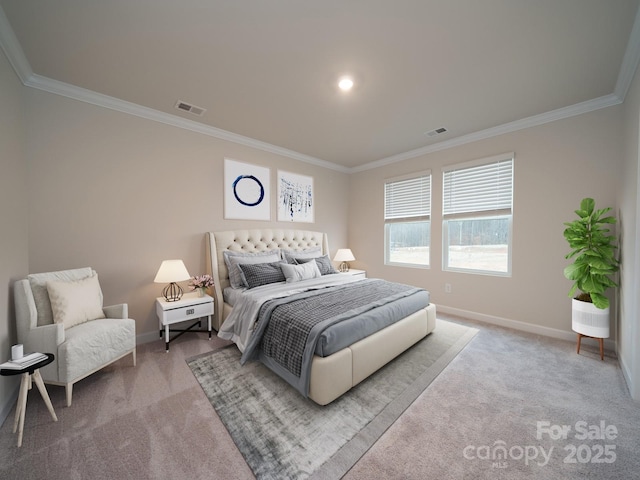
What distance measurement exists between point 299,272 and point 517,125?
354 cm

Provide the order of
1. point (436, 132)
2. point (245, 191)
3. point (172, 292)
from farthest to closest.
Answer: point (245, 191) < point (436, 132) < point (172, 292)

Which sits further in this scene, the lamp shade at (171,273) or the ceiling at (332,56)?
the lamp shade at (171,273)

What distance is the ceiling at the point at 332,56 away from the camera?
1669 mm

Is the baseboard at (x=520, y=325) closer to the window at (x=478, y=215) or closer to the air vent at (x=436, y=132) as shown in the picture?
the window at (x=478, y=215)

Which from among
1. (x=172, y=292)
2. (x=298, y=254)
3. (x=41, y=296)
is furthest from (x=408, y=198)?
(x=41, y=296)

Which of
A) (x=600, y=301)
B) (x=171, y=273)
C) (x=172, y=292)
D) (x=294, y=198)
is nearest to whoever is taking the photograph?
(x=600, y=301)

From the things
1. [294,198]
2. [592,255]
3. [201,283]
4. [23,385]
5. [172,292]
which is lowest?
[23,385]

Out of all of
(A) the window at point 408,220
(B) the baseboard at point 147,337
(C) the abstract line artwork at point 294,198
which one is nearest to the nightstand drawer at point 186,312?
(B) the baseboard at point 147,337

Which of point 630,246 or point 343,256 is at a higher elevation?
point 630,246

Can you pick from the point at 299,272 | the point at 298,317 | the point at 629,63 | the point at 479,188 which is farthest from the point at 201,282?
A: the point at 629,63

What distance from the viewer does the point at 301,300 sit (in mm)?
2561

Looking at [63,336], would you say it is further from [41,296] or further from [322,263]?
[322,263]

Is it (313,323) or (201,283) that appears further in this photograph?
(201,283)

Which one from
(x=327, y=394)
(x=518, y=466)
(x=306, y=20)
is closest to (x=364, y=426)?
(x=327, y=394)
